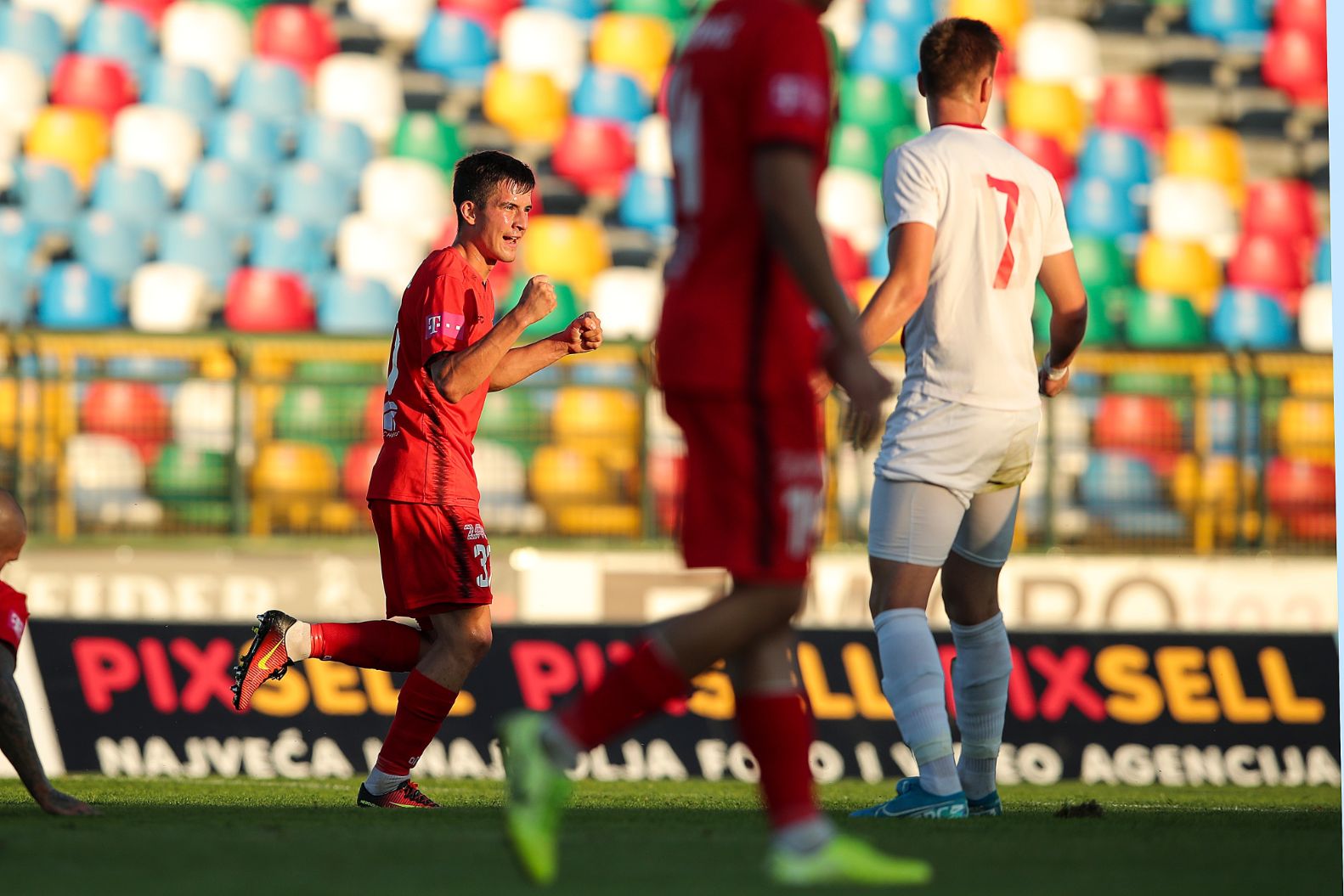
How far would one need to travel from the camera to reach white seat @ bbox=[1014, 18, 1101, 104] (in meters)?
15.1

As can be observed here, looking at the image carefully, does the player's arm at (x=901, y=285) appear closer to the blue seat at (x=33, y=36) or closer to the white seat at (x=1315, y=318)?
the white seat at (x=1315, y=318)

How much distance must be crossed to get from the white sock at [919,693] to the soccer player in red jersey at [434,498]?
1.26m

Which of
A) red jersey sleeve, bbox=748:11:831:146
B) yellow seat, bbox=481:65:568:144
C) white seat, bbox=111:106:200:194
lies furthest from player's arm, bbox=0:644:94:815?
yellow seat, bbox=481:65:568:144

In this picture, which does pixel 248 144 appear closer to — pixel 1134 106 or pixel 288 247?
Result: pixel 288 247

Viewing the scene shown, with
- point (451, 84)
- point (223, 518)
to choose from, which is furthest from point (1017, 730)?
point (451, 84)

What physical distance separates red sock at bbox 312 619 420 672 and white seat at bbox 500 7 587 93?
9869 mm

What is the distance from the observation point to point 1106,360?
9.62 meters

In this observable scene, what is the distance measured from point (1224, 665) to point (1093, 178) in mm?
6175

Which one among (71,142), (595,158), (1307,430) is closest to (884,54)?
(595,158)

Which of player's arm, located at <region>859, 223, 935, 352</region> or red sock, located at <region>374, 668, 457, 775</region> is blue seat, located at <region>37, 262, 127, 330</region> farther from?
player's arm, located at <region>859, 223, 935, 352</region>

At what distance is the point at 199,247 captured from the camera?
13.0 m

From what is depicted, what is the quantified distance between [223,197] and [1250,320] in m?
7.72

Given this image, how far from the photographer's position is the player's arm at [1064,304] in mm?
5008

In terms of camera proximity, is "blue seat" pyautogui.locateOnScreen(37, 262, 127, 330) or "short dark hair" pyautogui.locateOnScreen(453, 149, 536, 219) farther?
"blue seat" pyautogui.locateOnScreen(37, 262, 127, 330)
